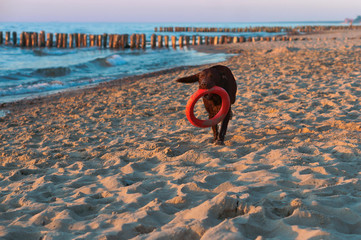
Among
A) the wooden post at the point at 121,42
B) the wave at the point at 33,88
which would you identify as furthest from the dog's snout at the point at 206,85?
the wooden post at the point at 121,42

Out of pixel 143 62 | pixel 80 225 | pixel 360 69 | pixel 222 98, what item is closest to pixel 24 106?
pixel 222 98

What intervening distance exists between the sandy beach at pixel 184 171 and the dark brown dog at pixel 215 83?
0.94 feet

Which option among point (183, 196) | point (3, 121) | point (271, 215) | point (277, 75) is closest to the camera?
point (271, 215)

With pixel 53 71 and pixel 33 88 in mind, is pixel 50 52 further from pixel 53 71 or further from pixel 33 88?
pixel 33 88

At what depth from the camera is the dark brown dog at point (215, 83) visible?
4.27 metres

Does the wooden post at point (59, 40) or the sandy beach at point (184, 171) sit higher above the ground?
the wooden post at point (59, 40)

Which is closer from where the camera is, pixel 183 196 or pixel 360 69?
pixel 183 196

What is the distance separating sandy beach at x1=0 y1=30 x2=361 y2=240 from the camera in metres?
2.58

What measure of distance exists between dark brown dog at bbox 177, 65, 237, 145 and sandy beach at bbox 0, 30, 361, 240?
0.29 meters

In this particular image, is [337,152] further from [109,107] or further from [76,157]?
[109,107]

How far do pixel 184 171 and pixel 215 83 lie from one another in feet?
4.00

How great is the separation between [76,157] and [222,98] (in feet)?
7.26

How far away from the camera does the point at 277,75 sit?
1000 cm

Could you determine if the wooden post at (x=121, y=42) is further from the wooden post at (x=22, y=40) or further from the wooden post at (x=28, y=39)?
the wooden post at (x=22, y=40)
